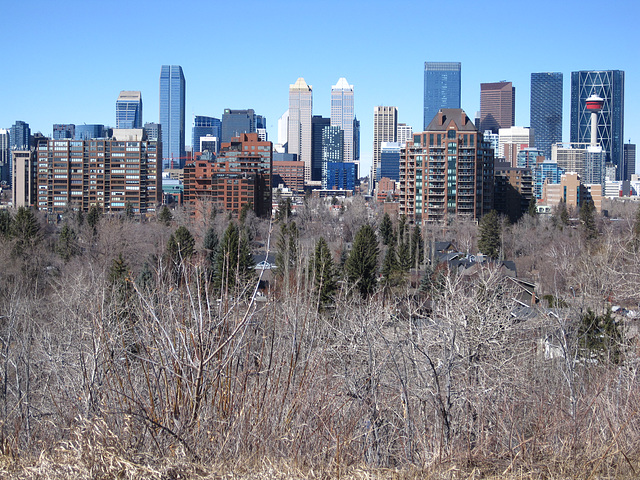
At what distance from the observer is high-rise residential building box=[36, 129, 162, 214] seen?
7831cm

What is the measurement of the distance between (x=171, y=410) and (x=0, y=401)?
424 cm

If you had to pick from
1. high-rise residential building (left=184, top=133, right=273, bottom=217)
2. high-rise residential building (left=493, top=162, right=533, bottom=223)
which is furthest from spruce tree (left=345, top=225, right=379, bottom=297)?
high-rise residential building (left=493, top=162, right=533, bottom=223)

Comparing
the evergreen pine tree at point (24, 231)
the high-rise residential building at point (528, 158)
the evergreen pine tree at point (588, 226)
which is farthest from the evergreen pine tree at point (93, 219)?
the high-rise residential building at point (528, 158)

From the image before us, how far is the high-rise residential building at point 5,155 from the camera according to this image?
16185cm

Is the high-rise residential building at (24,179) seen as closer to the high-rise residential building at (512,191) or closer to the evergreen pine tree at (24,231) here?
the evergreen pine tree at (24,231)

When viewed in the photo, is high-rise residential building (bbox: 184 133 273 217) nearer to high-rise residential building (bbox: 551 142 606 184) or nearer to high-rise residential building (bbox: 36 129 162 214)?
high-rise residential building (bbox: 36 129 162 214)

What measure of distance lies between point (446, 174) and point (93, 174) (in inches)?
1616

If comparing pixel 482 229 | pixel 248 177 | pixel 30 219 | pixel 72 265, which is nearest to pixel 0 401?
pixel 72 265

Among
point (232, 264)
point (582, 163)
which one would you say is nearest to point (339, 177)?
point (582, 163)

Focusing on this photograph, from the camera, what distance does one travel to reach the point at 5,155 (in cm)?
17625

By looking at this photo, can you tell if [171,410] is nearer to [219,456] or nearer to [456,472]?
[219,456]

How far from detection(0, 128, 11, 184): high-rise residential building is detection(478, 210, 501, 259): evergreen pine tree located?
13839cm

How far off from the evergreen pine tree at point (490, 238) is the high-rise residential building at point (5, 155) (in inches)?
5448

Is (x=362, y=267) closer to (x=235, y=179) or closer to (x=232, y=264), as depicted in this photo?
(x=232, y=264)
